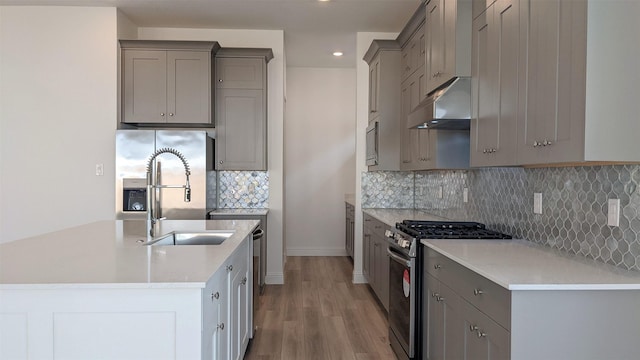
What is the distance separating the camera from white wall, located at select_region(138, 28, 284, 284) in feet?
16.7

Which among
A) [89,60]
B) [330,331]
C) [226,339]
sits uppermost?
[89,60]

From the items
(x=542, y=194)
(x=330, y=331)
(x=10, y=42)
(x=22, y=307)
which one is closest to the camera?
(x=22, y=307)

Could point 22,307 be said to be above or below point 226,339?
above

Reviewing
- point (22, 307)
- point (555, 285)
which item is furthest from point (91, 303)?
point (555, 285)

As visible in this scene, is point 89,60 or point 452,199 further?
point 89,60

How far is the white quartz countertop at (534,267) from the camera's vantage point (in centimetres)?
159

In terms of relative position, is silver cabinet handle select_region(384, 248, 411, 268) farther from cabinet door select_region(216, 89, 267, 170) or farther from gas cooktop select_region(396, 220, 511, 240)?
cabinet door select_region(216, 89, 267, 170)

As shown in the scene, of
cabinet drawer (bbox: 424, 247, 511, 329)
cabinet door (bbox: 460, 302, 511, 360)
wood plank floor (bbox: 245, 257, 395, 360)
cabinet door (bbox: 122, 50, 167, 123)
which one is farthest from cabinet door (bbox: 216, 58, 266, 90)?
cabinet door (bbox: 460, 302, 511, 360)

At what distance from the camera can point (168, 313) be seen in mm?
1603

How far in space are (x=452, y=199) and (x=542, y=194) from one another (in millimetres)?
1423

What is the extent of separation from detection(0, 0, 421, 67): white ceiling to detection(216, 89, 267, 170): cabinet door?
0.77 metres

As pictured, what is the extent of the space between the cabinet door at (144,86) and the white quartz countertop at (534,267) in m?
3.36

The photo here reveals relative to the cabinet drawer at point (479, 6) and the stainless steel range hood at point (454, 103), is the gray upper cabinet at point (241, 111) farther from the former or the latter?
the cabinet drawer at point (479, 6)

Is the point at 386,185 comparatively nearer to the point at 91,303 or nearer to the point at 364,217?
the point at 364,217
